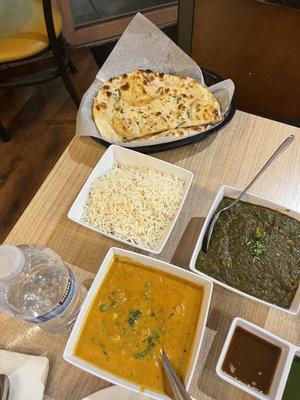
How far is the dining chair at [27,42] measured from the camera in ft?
7.98

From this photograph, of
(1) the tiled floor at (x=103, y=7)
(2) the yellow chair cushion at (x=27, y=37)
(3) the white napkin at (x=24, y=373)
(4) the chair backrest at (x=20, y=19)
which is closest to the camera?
(3) the white napkin at (x=24, y=373)

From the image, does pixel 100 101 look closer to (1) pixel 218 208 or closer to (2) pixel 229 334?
(1) pixel 218 208

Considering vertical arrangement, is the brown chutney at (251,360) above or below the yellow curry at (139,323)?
below

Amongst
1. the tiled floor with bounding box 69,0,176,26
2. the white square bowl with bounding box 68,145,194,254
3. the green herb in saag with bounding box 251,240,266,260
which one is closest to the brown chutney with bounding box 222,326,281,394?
the green herb in saag with bounding box 251,240,266,260

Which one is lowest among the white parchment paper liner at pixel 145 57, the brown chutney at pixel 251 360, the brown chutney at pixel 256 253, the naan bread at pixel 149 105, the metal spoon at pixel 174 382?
the brown chutney at pixel 251 360

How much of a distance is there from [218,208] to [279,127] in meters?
0.58

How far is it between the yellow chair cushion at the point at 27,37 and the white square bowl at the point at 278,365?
222cm

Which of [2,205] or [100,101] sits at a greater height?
[100,101]

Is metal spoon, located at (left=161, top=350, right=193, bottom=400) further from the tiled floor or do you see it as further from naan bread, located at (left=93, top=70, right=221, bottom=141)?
the tiled floor

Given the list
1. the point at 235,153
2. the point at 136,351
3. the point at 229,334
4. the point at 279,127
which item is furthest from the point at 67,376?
the point at 279,127

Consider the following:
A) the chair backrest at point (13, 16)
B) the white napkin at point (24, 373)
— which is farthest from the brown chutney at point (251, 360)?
the chair backrest at point (13, 16)

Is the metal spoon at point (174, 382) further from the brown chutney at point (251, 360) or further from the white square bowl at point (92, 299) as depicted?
the brown chutney at point (251, 360)

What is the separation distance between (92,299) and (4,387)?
1.15 feet

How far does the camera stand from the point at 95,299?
3.59ft
